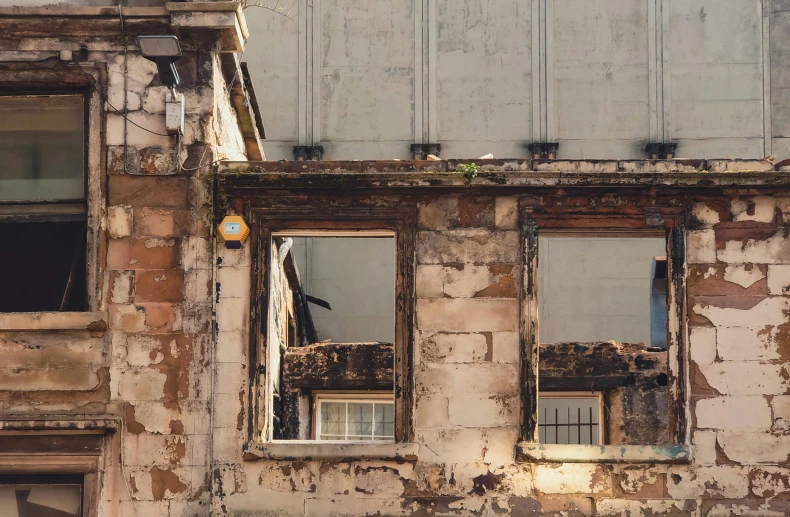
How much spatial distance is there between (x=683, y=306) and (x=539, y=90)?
8.90 metres

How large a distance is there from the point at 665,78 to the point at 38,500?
494 inches

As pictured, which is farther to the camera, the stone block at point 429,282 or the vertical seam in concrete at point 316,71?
the vertical seam in concrete at point 316,71

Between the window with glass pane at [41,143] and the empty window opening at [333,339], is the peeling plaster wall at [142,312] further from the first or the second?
the empty window opening at [333,339]

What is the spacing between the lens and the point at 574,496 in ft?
37.2

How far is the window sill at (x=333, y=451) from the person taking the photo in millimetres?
11336

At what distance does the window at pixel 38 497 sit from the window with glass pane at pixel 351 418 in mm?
6063

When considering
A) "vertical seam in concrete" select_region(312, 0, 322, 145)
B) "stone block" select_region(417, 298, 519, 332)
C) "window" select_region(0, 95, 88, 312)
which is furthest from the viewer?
"vertical seam in concrete" select_region(312, 0, 322, 145)

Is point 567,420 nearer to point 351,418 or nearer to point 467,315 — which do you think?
point 351,418

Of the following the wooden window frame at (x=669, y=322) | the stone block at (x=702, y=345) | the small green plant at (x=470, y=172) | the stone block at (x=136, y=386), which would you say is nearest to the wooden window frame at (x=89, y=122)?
the stone block at (x=136, y=386)

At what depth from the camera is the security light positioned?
11.3 m

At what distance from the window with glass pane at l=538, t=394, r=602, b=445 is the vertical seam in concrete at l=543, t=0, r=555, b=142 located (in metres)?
4.21

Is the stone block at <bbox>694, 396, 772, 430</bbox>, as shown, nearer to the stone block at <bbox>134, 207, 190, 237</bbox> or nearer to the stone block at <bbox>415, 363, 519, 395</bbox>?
the stone block at <bbox>415, 363, 519, 395</bbox>

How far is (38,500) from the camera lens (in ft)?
37.7

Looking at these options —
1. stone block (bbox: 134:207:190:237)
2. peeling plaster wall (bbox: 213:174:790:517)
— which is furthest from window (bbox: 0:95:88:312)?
peeling plaster wall (bbox: 213:174:790:517)
